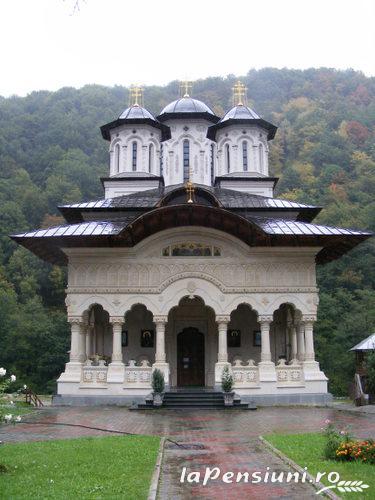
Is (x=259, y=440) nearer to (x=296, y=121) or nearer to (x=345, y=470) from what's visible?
(x=345, y=470)

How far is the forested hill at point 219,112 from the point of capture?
3844cm

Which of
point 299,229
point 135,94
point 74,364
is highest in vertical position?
point 135,94

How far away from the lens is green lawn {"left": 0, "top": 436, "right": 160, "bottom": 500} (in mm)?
6012

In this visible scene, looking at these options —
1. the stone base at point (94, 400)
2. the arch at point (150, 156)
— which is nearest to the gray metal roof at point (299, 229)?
the stone base at point (94, 400)

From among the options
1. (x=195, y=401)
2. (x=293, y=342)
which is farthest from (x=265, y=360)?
(x=195, y=401)

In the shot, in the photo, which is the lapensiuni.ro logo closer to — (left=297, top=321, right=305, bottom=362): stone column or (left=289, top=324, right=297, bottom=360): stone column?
(left=297, top=321, right=305, bottom=362): stone column

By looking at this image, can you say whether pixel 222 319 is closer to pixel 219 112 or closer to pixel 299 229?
pixel 299 229

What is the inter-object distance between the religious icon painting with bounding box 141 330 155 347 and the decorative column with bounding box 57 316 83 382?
110 inches

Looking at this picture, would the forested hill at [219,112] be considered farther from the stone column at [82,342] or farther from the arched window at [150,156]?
the stone column at [82,342]

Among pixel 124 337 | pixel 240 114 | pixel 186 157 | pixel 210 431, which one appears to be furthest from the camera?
pixel 240 114

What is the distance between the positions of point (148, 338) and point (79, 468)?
14.1m

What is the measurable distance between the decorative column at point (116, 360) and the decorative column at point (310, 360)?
5869 millimetres

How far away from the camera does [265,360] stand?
1883cm

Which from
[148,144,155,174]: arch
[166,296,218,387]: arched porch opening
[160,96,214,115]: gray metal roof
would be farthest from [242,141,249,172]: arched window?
[166,296,218,387]: arched porch opening
